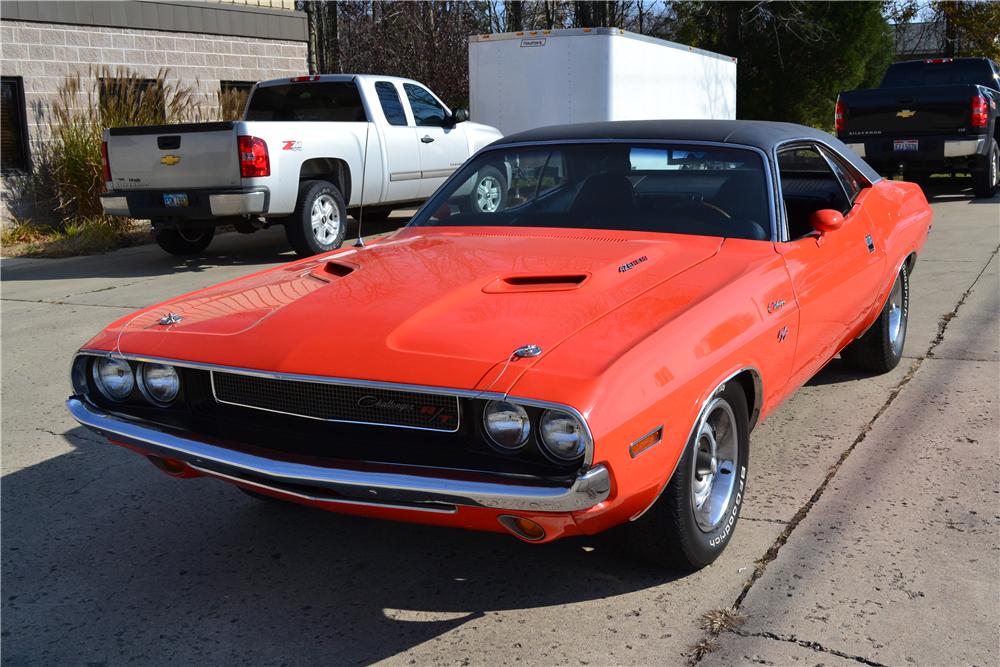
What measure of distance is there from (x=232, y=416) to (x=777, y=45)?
26.3m

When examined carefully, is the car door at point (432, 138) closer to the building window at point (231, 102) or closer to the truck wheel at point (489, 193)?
the building window at point (231, 102)

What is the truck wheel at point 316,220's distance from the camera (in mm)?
10102

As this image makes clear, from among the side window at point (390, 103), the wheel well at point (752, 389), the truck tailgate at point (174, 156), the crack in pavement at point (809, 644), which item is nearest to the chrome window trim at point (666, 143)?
the wheel well at point (752, 389)

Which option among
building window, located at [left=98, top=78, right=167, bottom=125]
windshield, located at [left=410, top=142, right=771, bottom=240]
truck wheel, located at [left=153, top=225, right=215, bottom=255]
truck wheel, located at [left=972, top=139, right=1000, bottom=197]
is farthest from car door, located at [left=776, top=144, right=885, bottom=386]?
building window, located at [left=98, top=78, right=167, bottom=125]

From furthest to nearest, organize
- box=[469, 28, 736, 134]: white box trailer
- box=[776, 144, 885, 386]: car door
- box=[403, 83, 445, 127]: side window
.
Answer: box=[469, 28, 736, 134]: white box trailer
box=[403, 83, 445, 127]: side window
box=[776, 144, 885, 386]: car door

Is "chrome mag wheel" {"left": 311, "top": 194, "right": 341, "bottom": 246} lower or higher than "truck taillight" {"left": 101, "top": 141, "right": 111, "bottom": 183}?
lower

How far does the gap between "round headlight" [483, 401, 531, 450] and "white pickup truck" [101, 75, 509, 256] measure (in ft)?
23.9

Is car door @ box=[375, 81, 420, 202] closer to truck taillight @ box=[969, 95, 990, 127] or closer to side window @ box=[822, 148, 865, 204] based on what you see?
side window @ box=[822, 148, 865, 204]

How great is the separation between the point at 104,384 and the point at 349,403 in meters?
1.06

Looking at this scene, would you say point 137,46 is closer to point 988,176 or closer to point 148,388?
point 988,176

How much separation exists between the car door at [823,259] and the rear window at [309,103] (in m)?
6.65

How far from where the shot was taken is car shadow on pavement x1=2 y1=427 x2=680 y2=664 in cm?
303

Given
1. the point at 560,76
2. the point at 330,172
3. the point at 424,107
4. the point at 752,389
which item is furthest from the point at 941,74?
the point at 752,389

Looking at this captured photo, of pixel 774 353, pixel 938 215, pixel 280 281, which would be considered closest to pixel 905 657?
pixel 774 353
